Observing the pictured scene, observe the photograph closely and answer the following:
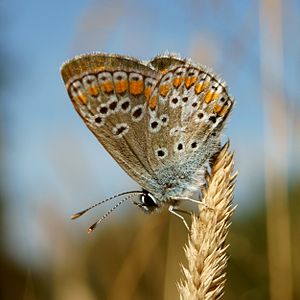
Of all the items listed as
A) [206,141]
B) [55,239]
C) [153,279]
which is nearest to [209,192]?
[206,141]

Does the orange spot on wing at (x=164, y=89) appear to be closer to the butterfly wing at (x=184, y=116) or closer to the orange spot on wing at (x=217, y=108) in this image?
the butterfly wing at (x=184, y=116)

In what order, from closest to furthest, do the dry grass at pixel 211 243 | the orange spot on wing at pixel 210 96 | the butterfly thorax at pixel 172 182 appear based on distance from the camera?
the dry grass at pixel 211 243
the orange spot on wing at pixel 210 96
the butterfly thorax at pixel 172 182

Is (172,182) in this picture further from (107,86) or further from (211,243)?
(211,243)

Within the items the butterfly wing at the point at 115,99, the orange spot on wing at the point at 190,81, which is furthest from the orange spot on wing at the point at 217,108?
the butterfly wing at the point at 115,99

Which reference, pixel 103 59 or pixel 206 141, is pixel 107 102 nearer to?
pixel 103 59

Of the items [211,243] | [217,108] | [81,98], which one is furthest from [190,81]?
[211,243]
